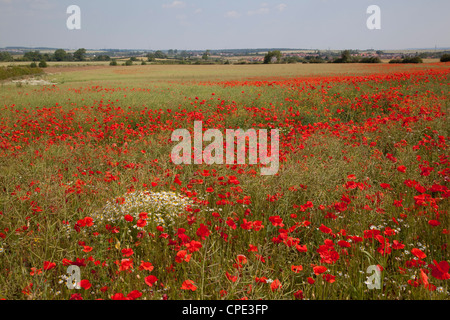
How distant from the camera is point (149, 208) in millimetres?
3061

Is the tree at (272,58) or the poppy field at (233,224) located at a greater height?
the tree at (272,58)

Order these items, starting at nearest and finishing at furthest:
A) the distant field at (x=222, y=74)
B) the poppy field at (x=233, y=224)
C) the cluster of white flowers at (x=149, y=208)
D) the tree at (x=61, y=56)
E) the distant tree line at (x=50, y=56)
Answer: the poppy field at (x=233, y=224) → the cluster of white flowers at (x=149, y=208) → the distant field at (x=222, y=74) → the distant tree line at (x=50, y=56) → the tree at (x=61, y=56)

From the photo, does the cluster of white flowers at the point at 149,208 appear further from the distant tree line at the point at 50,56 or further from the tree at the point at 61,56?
the tree at the point at 61,56

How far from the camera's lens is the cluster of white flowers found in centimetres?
298

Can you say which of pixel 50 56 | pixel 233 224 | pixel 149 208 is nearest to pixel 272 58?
pixel 50 56

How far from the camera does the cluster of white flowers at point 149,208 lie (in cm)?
298

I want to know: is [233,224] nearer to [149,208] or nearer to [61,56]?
[149,208]

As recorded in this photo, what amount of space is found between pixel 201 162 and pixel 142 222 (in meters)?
2.59

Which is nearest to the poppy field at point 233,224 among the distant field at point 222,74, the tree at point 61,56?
the distant field at point 222,74

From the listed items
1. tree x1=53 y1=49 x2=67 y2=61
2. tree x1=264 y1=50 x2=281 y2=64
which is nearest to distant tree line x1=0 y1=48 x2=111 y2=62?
tree x1=53 y1=49 x2=67 y2=61

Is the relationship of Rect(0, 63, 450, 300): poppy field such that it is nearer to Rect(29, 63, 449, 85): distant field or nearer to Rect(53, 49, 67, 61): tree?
Rect(29, 63, 449, 85): distant field

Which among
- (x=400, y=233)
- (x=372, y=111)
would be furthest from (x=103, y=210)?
(x=372, y=111)

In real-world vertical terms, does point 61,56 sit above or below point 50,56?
below

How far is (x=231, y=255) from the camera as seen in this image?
8.92 feet
